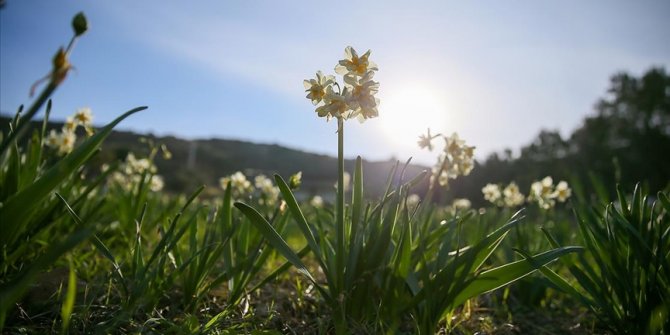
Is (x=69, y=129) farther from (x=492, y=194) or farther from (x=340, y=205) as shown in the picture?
(x=492, y=194)

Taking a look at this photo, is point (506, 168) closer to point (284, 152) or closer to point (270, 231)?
point (284, 152)

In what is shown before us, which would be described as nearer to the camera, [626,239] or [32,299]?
[32,299]

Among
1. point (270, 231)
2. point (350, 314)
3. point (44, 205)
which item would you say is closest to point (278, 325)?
point (350, 314)

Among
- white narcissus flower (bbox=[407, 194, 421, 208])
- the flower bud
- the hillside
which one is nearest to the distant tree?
the hillside

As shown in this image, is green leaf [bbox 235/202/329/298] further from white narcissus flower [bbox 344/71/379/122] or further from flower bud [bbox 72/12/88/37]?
flower bud [bbox 72/12/88/37]

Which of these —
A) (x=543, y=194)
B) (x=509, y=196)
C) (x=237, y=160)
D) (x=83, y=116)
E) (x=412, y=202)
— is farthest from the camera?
(x=237, y=160)

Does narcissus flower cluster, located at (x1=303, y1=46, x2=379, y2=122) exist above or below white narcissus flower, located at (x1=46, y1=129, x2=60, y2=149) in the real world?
above

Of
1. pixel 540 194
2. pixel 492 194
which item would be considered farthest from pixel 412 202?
pixel 540 194

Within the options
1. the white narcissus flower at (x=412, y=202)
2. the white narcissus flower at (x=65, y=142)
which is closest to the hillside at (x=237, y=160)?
the white narcissus flower at (x=412, y=202)
